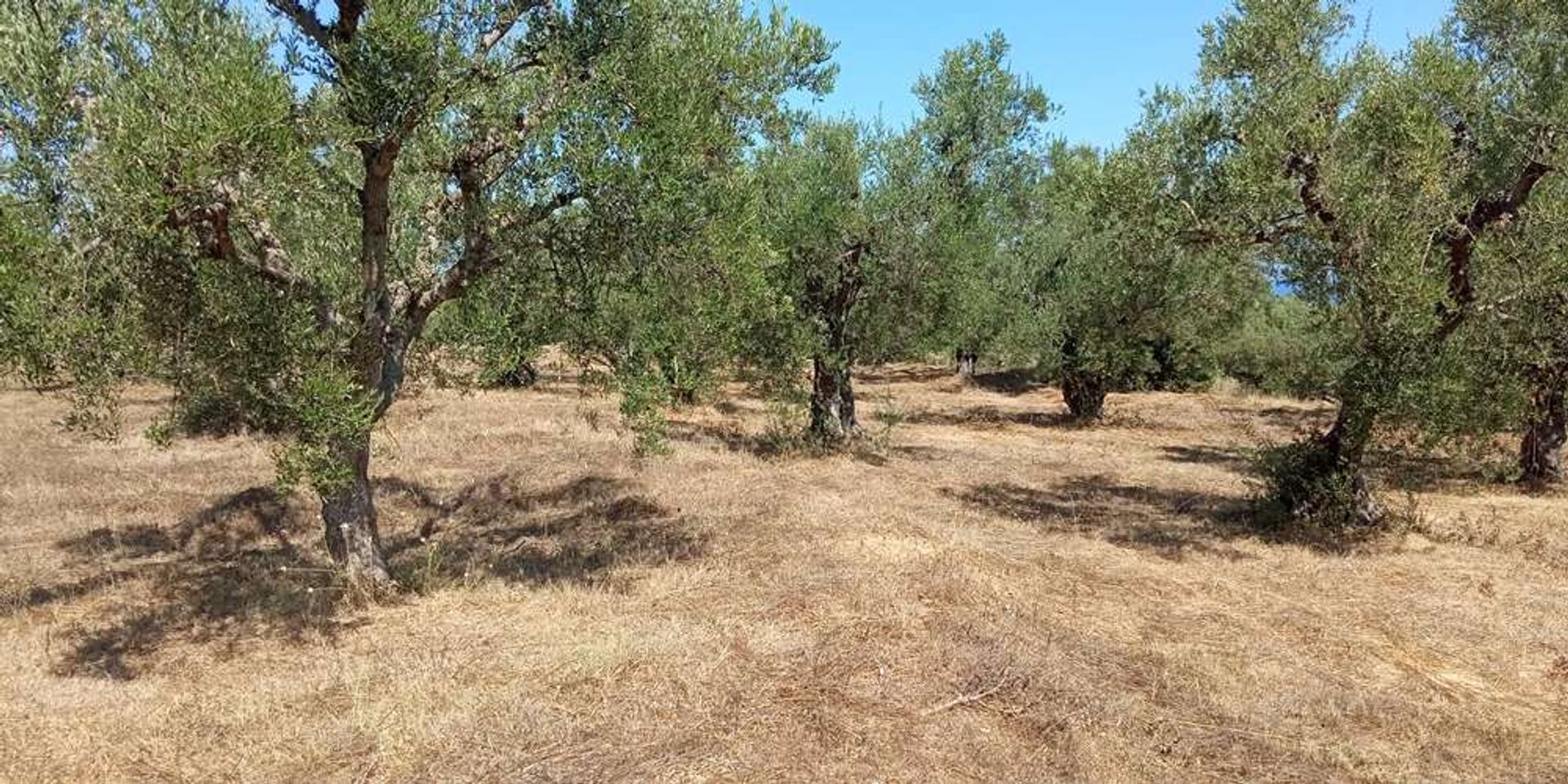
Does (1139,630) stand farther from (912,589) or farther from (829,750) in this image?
(829,750)

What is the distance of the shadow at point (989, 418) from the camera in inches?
1246

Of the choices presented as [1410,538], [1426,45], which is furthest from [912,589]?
[1426,45]

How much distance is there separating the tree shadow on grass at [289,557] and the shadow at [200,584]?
0.08ft

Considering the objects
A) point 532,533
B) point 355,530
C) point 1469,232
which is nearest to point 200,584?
point 355,530

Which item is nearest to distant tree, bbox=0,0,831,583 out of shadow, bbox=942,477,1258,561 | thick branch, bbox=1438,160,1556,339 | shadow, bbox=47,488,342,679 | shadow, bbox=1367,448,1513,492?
shadow, bbox=47,488,342,679

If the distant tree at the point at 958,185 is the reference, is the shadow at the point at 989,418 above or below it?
below

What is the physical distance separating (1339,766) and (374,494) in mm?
15867

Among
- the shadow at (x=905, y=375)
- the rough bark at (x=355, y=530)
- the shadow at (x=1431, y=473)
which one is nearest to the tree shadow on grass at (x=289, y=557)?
the rough bark at (x=355, y=530)

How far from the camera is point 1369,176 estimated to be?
13898 mm

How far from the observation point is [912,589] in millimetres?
11398

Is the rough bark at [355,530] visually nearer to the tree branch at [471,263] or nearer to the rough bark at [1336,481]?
the tree branch at [471,263]

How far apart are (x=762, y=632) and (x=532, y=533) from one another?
688 cm

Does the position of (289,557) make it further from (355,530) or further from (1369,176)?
(1369,176)

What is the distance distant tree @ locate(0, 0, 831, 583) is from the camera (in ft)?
28.5
